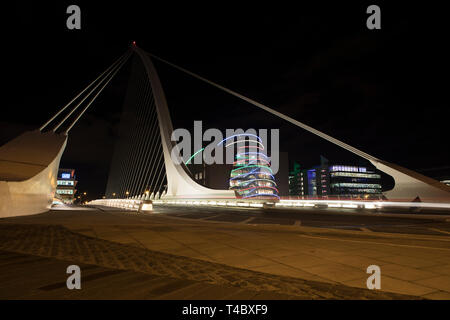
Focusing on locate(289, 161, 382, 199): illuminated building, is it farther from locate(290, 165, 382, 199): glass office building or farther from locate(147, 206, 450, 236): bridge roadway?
locate(147, 206, 450, 236): bridge roadway

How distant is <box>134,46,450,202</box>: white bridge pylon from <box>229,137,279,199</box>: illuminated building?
133 ft

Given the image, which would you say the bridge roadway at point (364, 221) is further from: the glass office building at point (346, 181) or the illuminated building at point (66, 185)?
the glass office building at point (346, 181)

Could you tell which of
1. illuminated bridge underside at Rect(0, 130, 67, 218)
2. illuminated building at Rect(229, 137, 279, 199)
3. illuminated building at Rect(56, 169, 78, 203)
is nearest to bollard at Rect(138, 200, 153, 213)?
illuminated bridge underside at Rect(0, 130, 67, 218)

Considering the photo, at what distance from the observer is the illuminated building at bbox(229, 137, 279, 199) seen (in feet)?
302

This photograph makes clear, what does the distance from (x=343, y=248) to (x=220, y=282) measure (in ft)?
13.3

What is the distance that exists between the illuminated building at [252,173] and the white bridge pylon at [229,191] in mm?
40658

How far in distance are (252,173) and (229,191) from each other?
5266cm

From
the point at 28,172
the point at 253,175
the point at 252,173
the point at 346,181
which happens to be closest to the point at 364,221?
the point at 28,172

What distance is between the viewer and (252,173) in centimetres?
9331

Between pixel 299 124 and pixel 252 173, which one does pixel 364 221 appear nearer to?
pixel 299 124
